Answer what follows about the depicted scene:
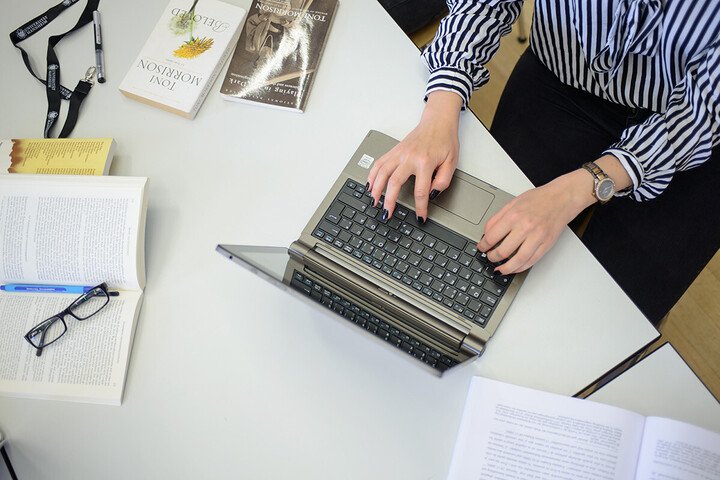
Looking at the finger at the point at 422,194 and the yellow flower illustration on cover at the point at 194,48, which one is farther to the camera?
the yellow flower illustration on cover at the point at 194,48

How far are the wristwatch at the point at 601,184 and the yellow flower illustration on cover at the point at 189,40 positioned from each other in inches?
28.3

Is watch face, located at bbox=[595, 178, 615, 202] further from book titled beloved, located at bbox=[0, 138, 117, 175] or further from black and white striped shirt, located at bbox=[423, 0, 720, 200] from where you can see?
book titled beloved, located at bbox=[0, 138, 117, 175]

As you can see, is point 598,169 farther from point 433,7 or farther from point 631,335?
point 433,7

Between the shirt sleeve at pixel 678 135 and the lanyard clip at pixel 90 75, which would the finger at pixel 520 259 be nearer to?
the shirt sleeve at pixel 678 135

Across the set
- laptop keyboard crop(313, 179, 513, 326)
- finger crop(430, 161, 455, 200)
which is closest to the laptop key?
laptop keyboard crop(313, 179, 513, 326)

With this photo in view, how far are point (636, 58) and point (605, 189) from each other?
0.80ft

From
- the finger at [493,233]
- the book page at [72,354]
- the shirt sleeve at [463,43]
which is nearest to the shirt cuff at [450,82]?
the shirt sleeve at [463,43]

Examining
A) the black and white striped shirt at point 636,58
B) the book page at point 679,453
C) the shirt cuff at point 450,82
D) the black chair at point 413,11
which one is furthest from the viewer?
the black chair at point 413,11

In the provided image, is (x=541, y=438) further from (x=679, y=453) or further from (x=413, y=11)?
(x=413, y=11)

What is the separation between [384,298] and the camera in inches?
27.5

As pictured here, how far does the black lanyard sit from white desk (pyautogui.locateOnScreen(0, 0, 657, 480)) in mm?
151

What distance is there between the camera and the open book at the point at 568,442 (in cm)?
62

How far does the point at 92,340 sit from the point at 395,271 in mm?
480

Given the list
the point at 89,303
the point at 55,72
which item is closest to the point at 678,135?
the point at 89,303
